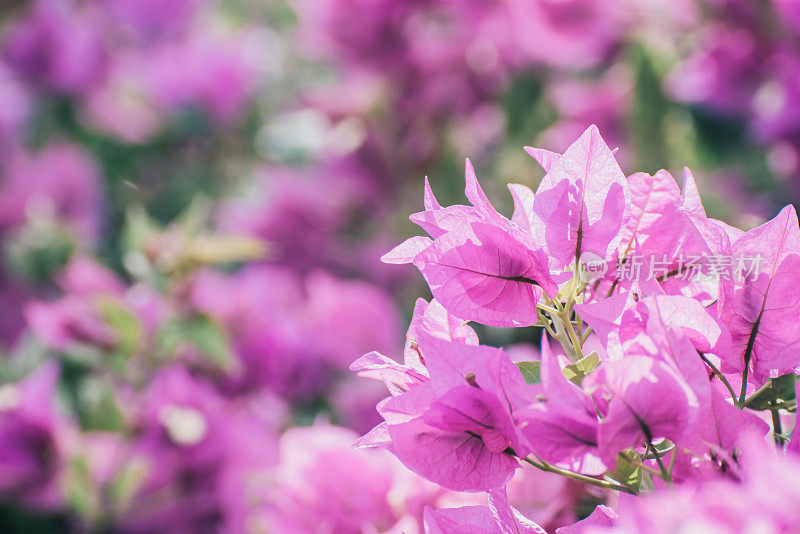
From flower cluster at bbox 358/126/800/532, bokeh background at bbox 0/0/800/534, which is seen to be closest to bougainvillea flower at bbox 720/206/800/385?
flower cluster at bbox 358/126/800/532

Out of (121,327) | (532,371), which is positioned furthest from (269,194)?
(532,371)

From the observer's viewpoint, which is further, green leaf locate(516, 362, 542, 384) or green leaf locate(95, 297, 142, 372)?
green leaf locate(95, 297, 142, 372)

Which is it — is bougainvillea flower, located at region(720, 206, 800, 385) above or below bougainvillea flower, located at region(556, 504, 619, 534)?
above

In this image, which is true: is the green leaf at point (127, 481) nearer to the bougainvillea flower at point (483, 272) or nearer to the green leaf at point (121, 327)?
the green leaf at point (121, 327)

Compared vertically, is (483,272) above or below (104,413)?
above

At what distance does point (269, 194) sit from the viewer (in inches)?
31.7

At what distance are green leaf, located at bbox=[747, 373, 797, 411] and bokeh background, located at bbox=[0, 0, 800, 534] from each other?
10 cm

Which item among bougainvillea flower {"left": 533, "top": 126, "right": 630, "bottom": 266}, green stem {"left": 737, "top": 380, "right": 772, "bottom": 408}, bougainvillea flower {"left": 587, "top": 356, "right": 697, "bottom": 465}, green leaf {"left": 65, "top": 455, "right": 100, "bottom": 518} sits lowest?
green leaf {"left": 65, "top": 455, "right": 100, "bottom": 518}

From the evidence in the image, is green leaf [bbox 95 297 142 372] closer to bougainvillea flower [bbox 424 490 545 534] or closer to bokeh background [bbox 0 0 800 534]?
bokeh background [bbox 0 0 800 534]

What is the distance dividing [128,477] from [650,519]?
354 mm

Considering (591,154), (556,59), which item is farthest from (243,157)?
(591,154)

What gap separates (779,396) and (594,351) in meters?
0.05

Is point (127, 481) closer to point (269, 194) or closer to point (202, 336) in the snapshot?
point (202, 336)

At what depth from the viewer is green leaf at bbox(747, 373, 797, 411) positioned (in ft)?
0.69
